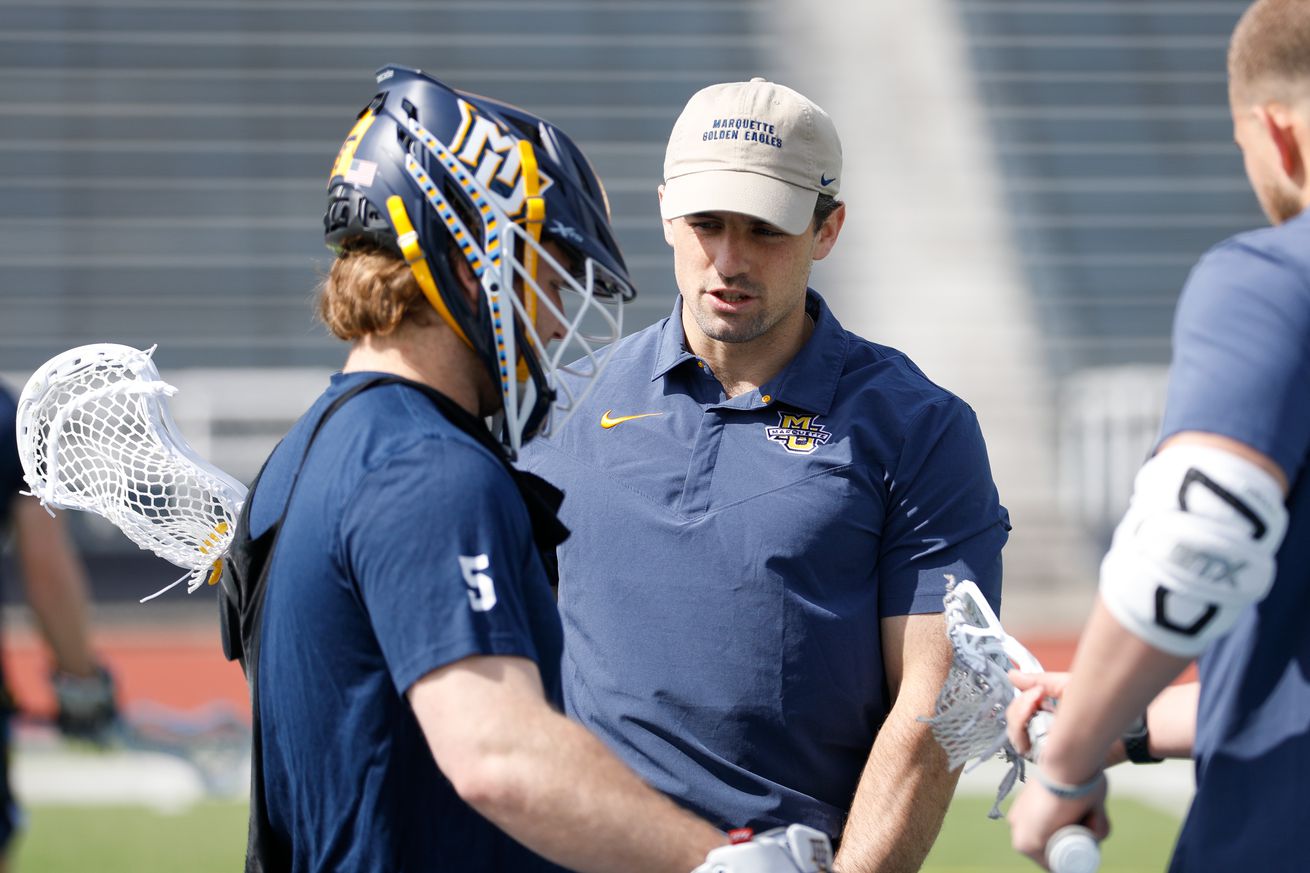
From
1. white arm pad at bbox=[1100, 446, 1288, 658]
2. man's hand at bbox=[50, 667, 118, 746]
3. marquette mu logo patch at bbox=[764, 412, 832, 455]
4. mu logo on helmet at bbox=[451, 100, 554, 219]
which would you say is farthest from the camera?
man's hand at bbox=[50, 667, 118, 746]

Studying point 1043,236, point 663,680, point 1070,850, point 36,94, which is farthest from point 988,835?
point 36,94

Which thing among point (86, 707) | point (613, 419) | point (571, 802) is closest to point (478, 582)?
point (571, 802)

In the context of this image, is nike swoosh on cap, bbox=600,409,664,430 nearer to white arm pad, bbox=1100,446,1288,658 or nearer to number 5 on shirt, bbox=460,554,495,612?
number 5 on shirt, bbox=460,554,495,612

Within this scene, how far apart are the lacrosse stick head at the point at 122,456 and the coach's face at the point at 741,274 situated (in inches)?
35.6

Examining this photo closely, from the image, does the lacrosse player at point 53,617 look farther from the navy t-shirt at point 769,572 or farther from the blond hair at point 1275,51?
the blond hair at point 1275,51

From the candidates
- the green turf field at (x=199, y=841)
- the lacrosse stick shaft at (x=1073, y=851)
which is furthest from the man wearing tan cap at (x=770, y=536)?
the green turf field at (x=199, y=841)

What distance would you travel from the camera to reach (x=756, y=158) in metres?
2.89

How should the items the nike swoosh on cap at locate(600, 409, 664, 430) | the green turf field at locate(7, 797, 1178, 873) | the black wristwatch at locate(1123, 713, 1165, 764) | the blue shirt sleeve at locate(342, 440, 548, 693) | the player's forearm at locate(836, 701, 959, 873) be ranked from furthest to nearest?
the green turf field at locate(7, 797, 1178, 873)
the nike swoosh on cap at locate(600, 409, 664, 430)
the player's forearm at locate(836, 701, 959, 873)
the black wristwatch at locate(1123, 713, 1165, 764)
the blue shirt sleeve at locate(342, 440, 548, 693)

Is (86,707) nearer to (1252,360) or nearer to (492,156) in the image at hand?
(492,156)

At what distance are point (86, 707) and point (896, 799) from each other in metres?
2.22

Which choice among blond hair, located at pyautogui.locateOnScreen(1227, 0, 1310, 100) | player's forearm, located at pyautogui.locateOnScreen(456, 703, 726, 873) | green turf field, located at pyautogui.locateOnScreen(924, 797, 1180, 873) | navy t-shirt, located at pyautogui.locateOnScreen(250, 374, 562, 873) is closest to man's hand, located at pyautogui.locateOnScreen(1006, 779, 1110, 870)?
player's forearm, located at pyautogui.locateOnScreen(456, 703, 726, 873)

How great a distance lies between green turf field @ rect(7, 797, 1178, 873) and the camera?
7004 millimetres

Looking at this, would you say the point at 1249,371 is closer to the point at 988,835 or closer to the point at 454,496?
the point at 454,496

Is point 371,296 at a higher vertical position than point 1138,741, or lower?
higher
